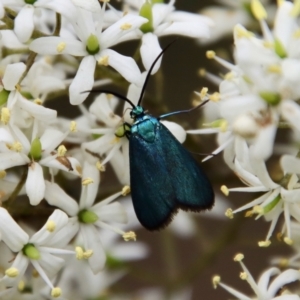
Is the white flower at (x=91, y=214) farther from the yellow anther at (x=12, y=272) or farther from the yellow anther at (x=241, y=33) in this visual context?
the yellow anther at (x=241, y=33)

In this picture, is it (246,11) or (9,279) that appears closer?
(9,279)

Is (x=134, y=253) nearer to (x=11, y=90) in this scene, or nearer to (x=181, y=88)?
(x=11, y=90)

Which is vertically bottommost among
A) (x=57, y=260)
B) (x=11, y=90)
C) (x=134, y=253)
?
(x=134, y=253)

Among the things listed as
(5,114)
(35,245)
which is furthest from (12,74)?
(35,245)

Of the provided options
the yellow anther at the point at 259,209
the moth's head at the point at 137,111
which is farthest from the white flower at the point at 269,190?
the moth's head at the point at 137,111

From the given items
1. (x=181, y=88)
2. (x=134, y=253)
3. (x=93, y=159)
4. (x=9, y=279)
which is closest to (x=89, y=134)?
(x=93, y=159)

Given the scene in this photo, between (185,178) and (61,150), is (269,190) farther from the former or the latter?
(61,150)
